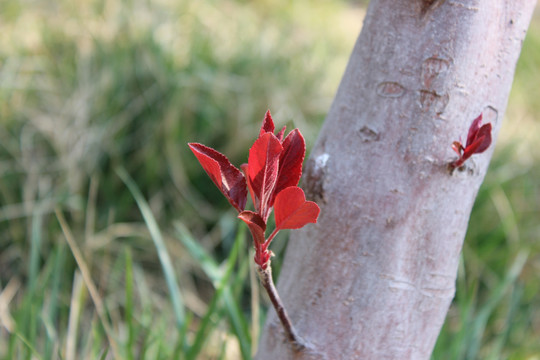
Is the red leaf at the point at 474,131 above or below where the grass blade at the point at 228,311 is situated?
above

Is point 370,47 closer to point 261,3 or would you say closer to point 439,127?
point 439,127

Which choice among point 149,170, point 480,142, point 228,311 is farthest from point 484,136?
point 149,170

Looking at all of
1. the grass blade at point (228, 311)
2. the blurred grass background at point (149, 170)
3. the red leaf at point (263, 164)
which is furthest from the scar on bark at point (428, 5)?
the blurred grass background at point (149, 170)

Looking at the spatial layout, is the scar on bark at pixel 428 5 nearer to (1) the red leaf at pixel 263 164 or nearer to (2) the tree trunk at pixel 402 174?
(2) the tree trunk at pixel 402 174

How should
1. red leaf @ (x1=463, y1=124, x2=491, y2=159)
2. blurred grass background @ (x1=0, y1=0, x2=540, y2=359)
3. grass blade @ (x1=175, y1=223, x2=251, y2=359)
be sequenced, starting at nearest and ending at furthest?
red leaf @ (x1=463, y1=124, x2=491, y2=159)
grass blade @ (x1=175, y1=223, x2=251, y2=359)
blurred grass background @ (x1=0, y1=0, x2=540, y2=359)

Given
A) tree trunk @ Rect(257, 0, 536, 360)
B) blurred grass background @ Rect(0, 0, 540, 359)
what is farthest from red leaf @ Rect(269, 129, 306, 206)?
blurred grass background @ Rect(0, 0, 540, 359)

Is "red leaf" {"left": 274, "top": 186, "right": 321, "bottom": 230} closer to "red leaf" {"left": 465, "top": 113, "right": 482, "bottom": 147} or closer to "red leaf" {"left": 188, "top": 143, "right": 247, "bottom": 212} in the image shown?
"red leaf" {"left": 188, "top": 143, "right": 247, "bottom": 212}

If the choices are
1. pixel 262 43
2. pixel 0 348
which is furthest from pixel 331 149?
pixel 262 43
